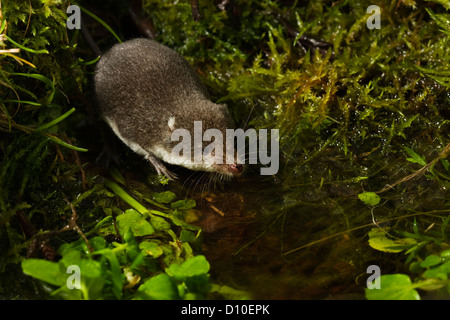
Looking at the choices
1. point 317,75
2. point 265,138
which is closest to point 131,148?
point 265,138

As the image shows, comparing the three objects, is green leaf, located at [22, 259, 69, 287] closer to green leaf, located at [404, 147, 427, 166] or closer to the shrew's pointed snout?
the shrew's pointed snout

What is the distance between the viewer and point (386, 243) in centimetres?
301

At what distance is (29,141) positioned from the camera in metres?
3.32

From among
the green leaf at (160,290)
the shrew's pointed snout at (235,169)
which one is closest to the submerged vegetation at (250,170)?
the green leaf at (160,290)

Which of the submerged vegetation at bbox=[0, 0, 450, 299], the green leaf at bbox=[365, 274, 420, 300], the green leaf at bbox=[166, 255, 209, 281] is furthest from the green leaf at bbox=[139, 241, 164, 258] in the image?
the green leaf at bbox=[365, 274, 420, 300]

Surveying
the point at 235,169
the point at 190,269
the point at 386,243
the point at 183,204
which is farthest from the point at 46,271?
the point at 386,243

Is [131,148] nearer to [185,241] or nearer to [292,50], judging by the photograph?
[185,241]

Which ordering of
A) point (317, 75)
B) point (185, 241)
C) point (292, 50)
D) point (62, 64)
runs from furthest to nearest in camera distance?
point (292, 50)
point (317, 75)
point (62, 64)
point (185, 241)

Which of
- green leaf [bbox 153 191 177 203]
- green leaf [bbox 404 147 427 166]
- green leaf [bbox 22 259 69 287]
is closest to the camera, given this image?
green leaf [bbox 22 259 69 287]

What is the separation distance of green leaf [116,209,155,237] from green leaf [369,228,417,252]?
4.65 ft

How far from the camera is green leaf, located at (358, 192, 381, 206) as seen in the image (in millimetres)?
3471
